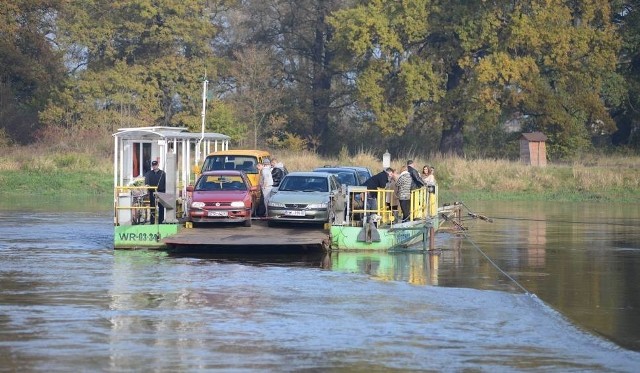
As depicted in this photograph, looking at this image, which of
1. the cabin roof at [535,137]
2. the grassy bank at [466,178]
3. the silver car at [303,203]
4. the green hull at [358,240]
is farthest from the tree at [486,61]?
the green hull at [358,240]

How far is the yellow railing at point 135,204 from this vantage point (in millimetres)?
29031

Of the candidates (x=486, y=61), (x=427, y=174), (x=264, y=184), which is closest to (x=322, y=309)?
(x=264, y=184)

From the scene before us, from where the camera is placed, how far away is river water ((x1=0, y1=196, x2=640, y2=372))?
15.1m

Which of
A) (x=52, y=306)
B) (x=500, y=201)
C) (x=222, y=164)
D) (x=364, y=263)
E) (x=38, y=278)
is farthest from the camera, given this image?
(x=500, y=201)

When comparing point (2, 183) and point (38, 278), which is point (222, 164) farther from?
point (2, 183)

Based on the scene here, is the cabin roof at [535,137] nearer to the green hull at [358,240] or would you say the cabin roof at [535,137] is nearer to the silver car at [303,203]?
the silver car at [303,203]

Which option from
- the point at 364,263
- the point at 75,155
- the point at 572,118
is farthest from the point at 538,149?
the point at 364,263

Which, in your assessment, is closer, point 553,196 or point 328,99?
point 553,196

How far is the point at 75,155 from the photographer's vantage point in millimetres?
60875

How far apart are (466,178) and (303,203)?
1164 inches

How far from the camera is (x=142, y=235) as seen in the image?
28766 mm

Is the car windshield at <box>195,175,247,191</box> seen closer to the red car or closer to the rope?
the red car

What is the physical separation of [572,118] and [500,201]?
1893 cm

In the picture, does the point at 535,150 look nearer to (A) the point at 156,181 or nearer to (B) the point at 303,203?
(B) the point at 303,203
